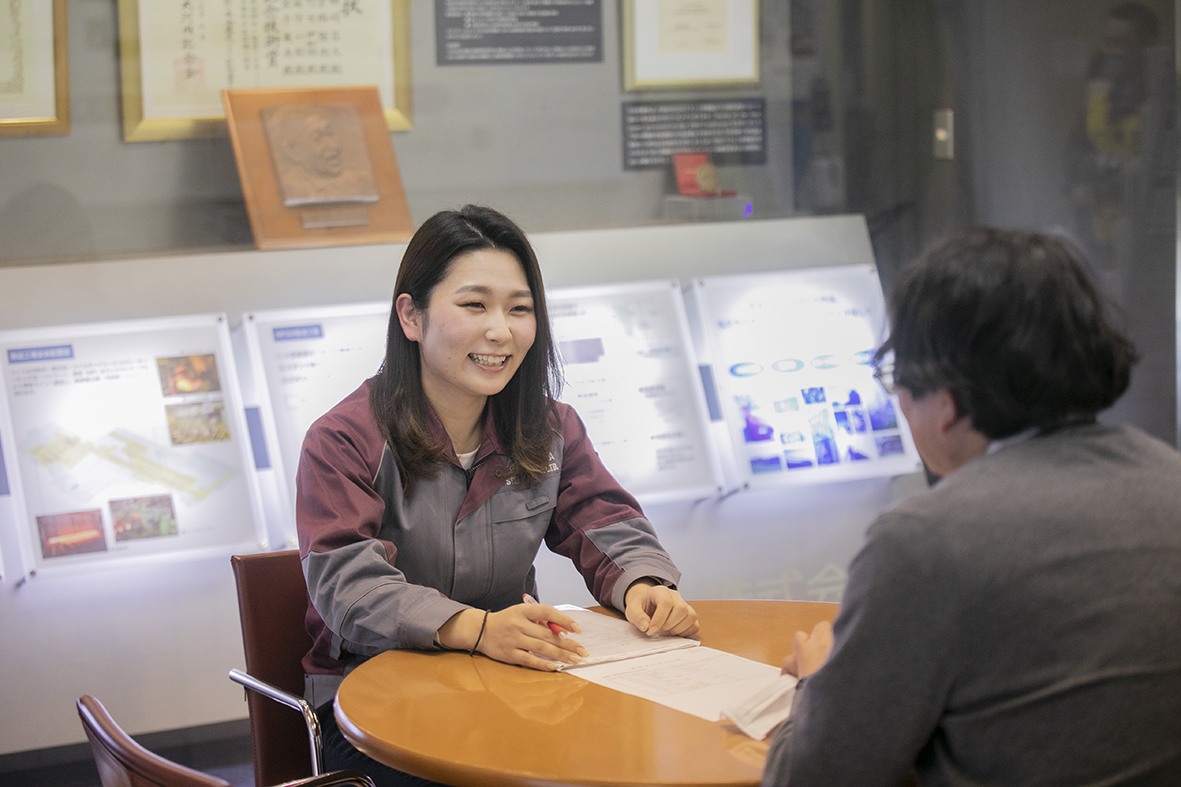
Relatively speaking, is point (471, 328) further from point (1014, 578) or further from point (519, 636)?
point (1014, 578)

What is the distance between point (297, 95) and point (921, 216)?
2.09 m

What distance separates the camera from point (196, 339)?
297cm

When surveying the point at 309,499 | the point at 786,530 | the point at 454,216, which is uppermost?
the point at 454,216

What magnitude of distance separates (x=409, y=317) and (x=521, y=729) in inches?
33.7

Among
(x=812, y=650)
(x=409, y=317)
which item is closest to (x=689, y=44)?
(x=409, y=317)

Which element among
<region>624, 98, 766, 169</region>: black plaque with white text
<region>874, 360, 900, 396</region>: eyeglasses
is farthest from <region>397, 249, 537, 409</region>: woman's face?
<region>624, 98, 766, 169</region>: black plaque with white text

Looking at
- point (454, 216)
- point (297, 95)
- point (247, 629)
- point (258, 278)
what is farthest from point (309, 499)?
point (297, 95)

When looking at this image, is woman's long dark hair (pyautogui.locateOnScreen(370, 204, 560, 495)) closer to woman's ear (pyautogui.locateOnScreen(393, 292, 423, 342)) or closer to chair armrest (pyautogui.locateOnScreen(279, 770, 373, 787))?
woman's ear (pyautogui.locateOnScreen(393, 292, 423, 342))

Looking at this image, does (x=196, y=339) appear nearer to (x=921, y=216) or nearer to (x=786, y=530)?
(x=786, y=530)

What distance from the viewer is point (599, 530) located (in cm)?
188

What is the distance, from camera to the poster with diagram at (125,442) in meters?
2.78

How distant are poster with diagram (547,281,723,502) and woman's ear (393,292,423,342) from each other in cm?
133

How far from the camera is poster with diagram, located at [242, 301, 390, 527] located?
9.75 ft

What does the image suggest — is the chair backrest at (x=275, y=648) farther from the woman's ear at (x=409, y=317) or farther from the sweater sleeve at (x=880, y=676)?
the sweater sleeve at (x=880, y=676)
